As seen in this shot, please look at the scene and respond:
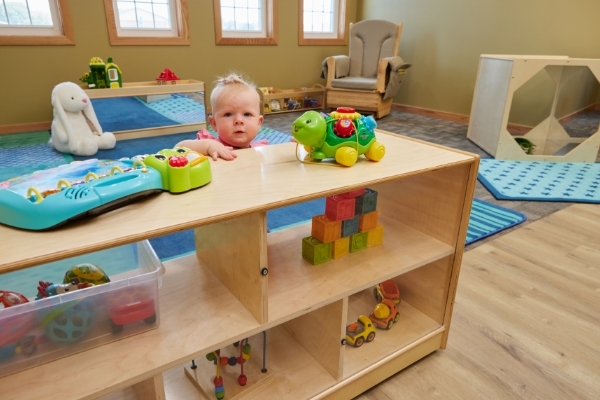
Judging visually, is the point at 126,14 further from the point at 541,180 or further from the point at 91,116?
the point at 541,180

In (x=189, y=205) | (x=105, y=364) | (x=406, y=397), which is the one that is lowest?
(x=406, y=397)

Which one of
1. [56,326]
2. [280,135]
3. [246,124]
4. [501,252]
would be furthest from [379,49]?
[56,326]

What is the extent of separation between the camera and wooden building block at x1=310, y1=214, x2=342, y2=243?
1.03 m

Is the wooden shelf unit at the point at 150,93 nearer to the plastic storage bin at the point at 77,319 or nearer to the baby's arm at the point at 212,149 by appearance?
the baby's arm at the point at 212,149

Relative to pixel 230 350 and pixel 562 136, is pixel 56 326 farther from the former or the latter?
pixel 562 136

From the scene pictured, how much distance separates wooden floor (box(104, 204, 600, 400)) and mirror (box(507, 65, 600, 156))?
161 cm

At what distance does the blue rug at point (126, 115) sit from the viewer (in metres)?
3.35

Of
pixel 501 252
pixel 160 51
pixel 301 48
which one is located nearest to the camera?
pixel 501 252

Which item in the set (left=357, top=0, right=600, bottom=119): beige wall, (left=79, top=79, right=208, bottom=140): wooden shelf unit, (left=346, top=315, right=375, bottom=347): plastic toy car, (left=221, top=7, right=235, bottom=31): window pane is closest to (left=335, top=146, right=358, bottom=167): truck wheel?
(left=346, top=315, right=375, bottom=347): plastic toy car

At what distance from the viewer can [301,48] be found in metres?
4.83

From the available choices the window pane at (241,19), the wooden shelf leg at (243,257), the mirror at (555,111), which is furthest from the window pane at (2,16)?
the mirror at (555,111)

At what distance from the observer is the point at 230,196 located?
0.76m

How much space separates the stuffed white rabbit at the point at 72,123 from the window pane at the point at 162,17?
4.62 ft

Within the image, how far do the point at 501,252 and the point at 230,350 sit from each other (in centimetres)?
124
